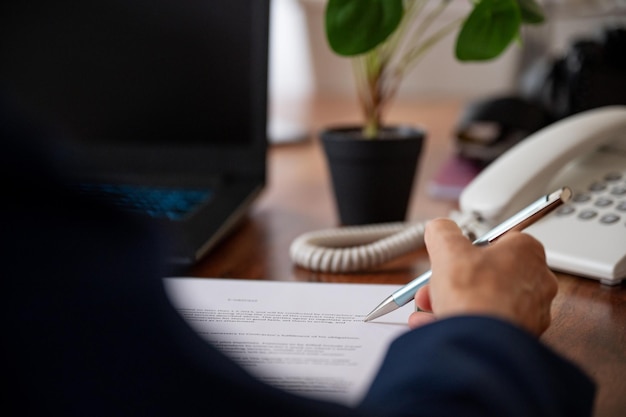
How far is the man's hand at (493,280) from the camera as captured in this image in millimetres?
291

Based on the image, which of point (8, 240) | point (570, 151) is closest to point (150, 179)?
point (570, 151)

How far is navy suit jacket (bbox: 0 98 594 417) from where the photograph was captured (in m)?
0.21

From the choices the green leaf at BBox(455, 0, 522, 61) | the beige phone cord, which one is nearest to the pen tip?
the beige phone cord

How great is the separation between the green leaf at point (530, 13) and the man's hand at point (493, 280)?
13.6 inches

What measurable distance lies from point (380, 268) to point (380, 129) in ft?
0.62

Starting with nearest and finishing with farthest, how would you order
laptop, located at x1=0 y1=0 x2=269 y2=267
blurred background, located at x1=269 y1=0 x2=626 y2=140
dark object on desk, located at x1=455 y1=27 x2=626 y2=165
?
laptop, located at x1=0 y1=0 x2=269 y2=267
dark object on desk, located at x1=455 y1=27 x2=626 y2=165
blurred background, located at x1=269 y1=0 x2=626 y2=140

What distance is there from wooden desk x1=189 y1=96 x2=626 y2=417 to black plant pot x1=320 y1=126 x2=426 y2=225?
0.18 ft

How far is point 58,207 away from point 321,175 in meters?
0.83

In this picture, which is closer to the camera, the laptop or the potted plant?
the potted plant

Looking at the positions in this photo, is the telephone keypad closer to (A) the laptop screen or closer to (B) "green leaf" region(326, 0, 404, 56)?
(B) "green leaf" region(326, 0, 404, 56)

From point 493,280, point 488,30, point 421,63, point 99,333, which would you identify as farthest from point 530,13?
point 421,63

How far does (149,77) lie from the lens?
2.65ft

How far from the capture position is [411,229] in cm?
64

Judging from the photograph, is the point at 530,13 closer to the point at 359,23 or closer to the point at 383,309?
the point at 359,23
